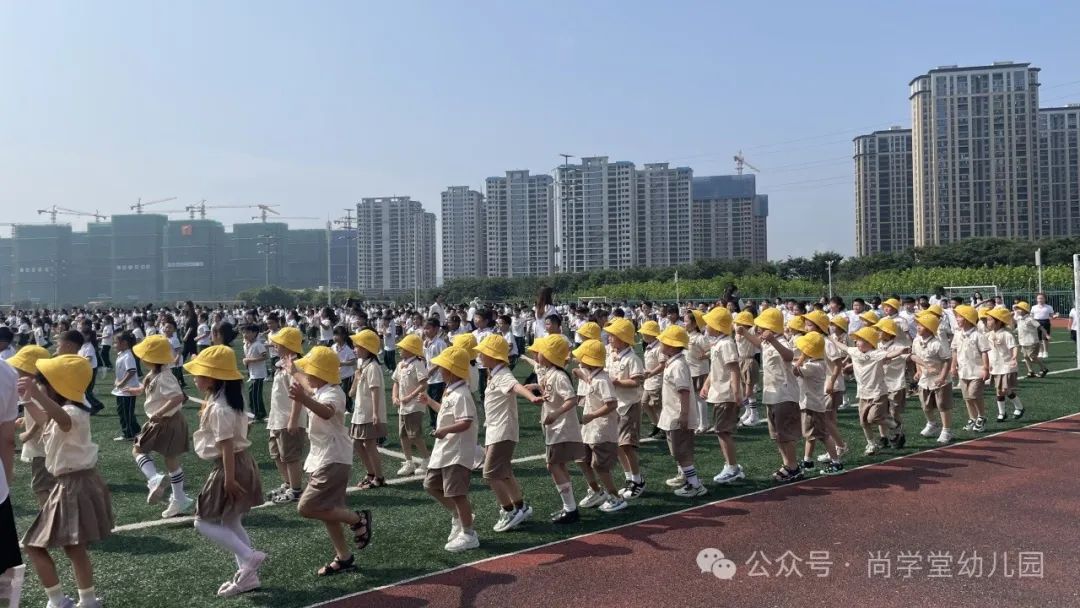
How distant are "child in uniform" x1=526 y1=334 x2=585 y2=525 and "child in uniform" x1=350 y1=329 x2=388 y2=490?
7.47 ft

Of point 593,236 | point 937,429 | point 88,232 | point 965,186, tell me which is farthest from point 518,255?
point 937,429

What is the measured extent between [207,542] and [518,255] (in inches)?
3335

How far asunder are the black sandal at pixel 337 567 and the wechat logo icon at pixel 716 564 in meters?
2.67

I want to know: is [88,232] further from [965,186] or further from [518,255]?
[965,186]

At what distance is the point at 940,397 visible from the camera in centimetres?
1034

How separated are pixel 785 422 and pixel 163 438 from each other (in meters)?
6.42

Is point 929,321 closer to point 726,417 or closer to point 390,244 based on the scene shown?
point 726,417

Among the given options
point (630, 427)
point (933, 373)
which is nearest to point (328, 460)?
point (630, 427)

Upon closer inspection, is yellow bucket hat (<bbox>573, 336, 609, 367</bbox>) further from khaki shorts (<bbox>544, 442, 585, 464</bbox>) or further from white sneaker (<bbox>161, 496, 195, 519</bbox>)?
white sneaker (<bbox>161, 496, 195, 519</bbox>)

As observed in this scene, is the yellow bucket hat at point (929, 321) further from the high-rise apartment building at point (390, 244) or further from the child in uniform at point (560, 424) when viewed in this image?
the high-rise apartment building at point (390, 244)

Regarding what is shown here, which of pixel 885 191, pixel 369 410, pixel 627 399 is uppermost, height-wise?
pixel 885 191

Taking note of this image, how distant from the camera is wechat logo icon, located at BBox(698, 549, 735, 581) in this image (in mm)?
5910

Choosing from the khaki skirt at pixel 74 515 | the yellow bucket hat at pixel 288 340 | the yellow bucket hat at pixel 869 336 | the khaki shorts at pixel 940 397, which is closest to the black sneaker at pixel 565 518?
the yellow bucket hat at pixel 288 340

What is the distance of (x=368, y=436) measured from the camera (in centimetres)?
878
